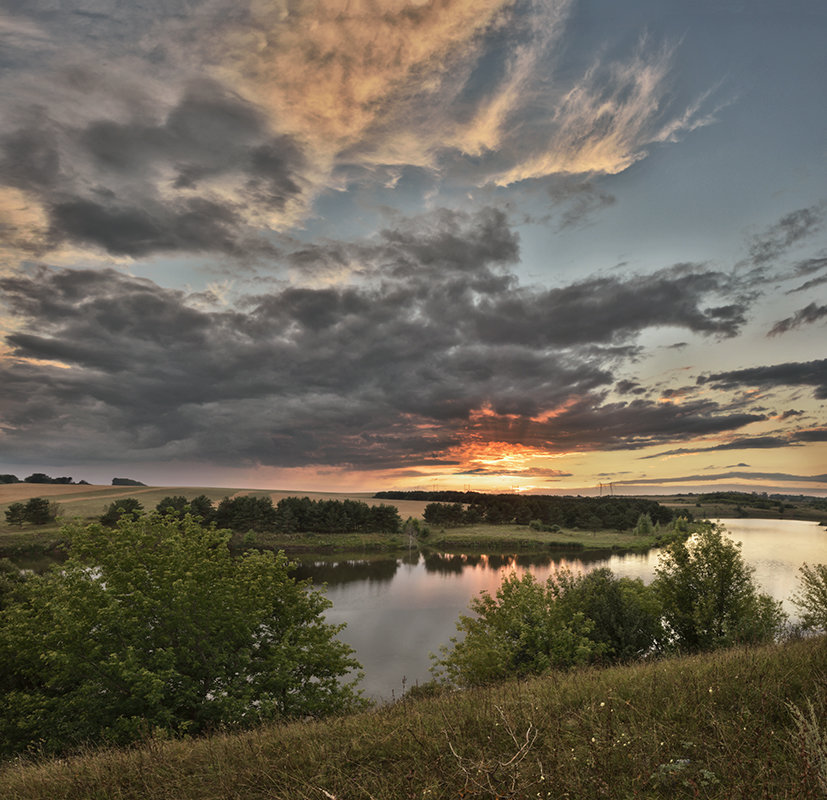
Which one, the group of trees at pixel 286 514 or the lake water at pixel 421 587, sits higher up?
the group of trees at pixel 286 514

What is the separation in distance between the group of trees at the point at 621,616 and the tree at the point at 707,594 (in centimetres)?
7

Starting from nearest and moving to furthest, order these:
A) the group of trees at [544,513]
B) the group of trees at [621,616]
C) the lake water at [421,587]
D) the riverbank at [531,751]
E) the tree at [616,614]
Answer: the riverbank at [531,751] → the group of trees at [621,616] → the tree at [616,614] → the lake water at [421,587] → the group of trees at [544,513]

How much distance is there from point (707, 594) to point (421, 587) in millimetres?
43104

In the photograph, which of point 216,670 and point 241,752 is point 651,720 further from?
point 216,670

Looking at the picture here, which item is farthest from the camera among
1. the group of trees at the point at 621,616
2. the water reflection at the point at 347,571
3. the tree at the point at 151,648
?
the water reflection at the point at 347,571

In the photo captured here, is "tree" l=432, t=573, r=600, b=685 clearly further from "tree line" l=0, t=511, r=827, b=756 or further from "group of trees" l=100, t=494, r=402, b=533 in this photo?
"group of trees" l=100, t=494, r=402, b=533

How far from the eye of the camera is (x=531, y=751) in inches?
220

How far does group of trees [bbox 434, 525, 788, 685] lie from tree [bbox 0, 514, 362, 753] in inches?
Answer: 385

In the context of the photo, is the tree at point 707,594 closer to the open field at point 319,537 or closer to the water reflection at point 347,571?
the water reflection at point 347,571

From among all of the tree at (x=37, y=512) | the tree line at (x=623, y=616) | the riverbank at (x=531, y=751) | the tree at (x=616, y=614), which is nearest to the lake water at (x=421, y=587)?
the riverbank at (x=531, y=751)

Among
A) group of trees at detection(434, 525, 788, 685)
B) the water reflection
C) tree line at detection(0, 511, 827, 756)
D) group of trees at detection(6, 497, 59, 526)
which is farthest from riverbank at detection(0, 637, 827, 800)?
group of trees at detection(6, 497, 59, 526)

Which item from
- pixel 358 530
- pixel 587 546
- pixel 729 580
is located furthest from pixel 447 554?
pixel 729 580

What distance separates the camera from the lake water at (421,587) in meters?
38.6

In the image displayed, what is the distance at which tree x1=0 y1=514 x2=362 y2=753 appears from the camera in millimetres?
17734
